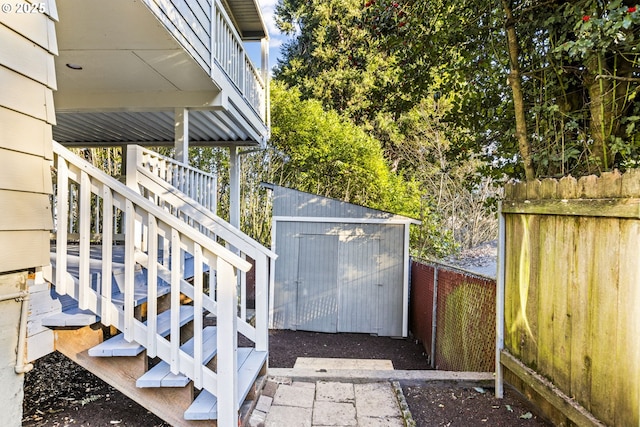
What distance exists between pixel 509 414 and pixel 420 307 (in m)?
3.54

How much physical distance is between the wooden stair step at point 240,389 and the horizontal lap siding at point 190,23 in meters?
2.48

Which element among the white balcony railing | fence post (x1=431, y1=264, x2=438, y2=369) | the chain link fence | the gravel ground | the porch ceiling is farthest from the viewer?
the gravel ground

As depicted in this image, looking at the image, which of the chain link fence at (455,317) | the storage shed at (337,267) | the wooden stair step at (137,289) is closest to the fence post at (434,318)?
the chain link fence at (455,317)

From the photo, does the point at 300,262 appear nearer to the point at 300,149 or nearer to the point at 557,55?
the point at 300,149

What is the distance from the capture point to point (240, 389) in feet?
7.42

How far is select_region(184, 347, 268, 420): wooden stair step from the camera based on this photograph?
2039 mm

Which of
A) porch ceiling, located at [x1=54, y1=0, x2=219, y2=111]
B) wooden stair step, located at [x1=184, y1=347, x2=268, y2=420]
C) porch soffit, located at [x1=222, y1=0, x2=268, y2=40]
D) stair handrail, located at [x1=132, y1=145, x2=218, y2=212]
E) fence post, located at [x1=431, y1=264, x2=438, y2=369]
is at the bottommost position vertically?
fence post, located at [x1=431, y1=264, x2=438, y2=369]

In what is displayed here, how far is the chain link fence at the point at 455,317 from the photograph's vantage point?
3.53m

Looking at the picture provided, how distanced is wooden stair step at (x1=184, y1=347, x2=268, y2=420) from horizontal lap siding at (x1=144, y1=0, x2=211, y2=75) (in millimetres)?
2484

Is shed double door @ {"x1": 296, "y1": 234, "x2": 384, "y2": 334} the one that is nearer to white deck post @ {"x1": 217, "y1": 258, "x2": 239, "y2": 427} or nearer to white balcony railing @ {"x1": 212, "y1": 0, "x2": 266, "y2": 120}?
white balcony railing @ {"x1": 212, "y1": 0, "x2": 266, "y2": 120}

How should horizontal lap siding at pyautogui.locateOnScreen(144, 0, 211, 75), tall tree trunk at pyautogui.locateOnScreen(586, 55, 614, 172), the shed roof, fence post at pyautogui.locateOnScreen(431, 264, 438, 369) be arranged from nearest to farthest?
tall tree trunk at pyautogui.locateOnScreen(586, 55, 614, 172), horizontal lap siding at pyautogui.locateOnScreen(144, 0, 211, 75), fence post at pyautogui.locateOnScreen(431, 264, 438, 369), the shed roof

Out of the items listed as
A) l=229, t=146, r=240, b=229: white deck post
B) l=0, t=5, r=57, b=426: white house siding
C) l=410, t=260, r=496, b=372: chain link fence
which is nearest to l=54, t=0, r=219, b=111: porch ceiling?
l=0, t=5, r=57, b=426: white house siding

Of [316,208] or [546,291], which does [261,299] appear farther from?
[316,208]

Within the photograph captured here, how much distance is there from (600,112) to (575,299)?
1.19m
